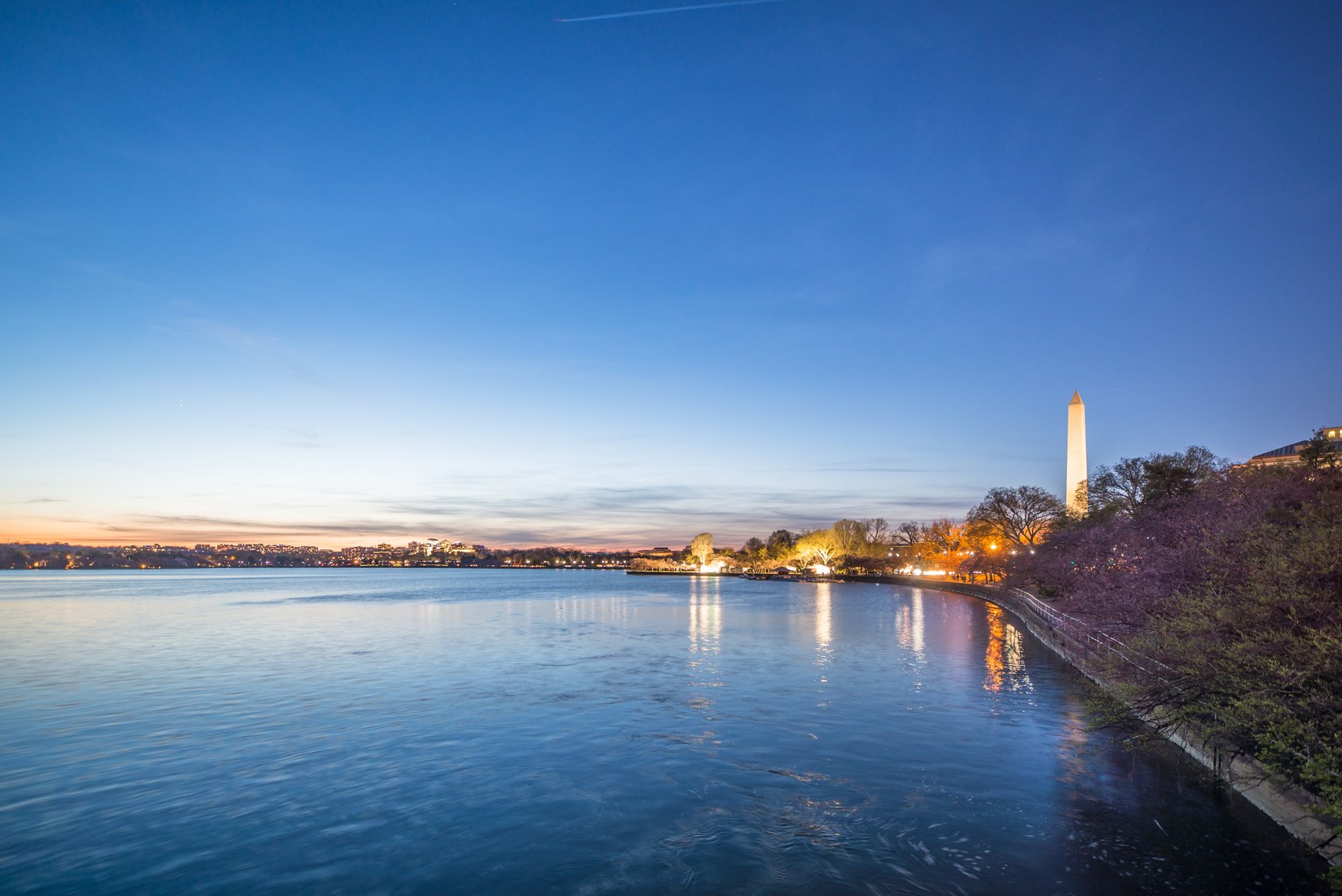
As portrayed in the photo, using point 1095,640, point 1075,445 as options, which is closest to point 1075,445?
point 1075,445

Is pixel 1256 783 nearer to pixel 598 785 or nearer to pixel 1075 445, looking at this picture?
pixel 598 785

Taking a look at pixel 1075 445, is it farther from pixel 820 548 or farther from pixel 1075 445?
pixel 820 548

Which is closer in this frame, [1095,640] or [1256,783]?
[1256,783]

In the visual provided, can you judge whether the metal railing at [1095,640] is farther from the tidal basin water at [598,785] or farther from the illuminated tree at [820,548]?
the illuminated tree at [820,548]

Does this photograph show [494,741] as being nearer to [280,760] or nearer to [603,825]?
[280,760]

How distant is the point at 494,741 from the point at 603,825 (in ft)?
24.9

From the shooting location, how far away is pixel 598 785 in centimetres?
1686

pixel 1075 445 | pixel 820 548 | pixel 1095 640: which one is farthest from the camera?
pixel 820 548

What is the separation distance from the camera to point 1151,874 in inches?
457

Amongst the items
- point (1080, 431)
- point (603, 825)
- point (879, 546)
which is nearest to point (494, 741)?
point (603, 825)

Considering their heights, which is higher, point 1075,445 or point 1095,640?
point 1075,445

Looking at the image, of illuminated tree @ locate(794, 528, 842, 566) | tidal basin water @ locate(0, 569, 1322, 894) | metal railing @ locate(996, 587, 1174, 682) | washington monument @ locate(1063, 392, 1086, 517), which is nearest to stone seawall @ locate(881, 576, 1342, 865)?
metal railing @ locate(996, 587, 1174, 682)

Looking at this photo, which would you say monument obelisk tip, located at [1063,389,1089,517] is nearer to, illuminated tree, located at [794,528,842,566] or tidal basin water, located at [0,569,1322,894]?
tidal basin water, located at [0,569,1322,894]

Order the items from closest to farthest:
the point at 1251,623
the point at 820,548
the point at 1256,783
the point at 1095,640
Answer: the point at 1251,623, the point at 1256,783, the point at 1095,640, the point at 820,548
